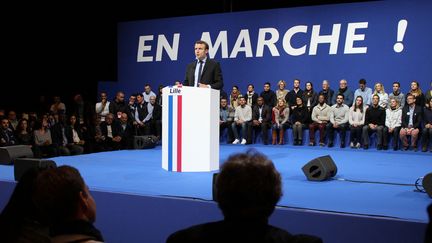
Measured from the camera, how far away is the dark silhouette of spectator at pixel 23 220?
1.80 meters

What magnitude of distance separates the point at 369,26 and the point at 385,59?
0.87 m

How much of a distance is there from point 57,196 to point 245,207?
28.8 inches

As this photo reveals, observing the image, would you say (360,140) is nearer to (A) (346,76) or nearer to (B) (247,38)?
(A) (346,76)

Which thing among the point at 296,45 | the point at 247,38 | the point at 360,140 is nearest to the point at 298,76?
the point at 296,45

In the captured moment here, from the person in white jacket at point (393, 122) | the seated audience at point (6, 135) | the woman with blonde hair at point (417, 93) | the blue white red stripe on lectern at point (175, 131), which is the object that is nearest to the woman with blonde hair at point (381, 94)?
the person in white jacket at point (393, 122)

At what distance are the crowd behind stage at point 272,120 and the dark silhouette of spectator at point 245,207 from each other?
7868 mm

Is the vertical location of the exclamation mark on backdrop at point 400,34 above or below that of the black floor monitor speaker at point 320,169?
above

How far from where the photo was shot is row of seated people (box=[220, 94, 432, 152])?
9734 mm

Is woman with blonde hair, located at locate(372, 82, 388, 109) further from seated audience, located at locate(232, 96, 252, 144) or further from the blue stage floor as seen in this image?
seated audience, located at locate(232, 96, 252, 144)

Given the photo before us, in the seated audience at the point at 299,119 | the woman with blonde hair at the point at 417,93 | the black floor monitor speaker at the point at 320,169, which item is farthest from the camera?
the seated audience at the point at 299,119

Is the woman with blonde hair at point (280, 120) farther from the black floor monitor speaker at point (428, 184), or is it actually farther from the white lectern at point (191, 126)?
the black floor monitor speaker at point (428, 184)

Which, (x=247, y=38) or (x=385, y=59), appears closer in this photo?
(x=385, y=59)

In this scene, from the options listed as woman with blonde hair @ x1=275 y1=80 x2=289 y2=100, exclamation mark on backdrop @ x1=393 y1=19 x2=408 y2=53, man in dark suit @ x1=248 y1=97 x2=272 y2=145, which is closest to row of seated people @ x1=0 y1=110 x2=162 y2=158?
man in dark suit @ x1=248 y1=97 x2=272 y2=145

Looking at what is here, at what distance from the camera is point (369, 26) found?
11.5m
